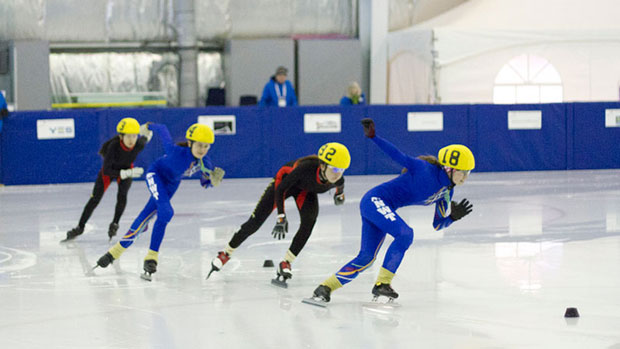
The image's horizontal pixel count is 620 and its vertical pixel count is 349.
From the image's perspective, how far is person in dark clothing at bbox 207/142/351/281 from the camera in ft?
21.8

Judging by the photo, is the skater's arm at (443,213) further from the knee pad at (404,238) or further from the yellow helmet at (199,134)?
the yellow helmet at (199,134)

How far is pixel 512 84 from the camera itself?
19.0 metres

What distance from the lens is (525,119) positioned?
16609 mm

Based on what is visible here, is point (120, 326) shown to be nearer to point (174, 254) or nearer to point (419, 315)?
point (419, 315)

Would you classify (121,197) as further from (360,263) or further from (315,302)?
(360,263)

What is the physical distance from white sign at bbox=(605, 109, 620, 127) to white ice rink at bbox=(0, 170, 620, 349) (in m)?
4.98

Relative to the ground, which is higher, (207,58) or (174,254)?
(207,58)

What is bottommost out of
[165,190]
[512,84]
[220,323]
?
[220,323]

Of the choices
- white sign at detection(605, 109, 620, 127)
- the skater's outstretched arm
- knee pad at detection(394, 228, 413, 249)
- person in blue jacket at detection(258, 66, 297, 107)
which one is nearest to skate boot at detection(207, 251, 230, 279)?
knee pad at detection(394, 228, 413, 249)

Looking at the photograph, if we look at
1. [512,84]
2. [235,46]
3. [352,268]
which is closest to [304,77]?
[235,46]

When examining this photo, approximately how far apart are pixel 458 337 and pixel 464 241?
379 cm

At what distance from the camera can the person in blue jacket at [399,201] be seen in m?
6.22

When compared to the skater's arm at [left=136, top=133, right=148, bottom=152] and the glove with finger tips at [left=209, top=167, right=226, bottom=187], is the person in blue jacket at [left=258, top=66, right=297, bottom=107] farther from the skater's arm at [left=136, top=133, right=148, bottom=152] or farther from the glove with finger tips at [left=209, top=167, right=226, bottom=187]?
the glove with finger tips at [left=209, top=167, right=226, bottom=187]

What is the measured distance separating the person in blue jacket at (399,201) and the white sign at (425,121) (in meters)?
9.89
